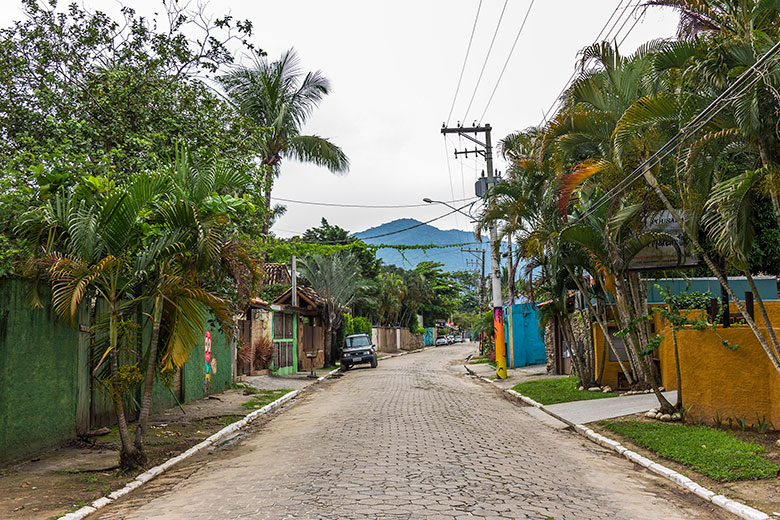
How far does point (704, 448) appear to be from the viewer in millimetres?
8977

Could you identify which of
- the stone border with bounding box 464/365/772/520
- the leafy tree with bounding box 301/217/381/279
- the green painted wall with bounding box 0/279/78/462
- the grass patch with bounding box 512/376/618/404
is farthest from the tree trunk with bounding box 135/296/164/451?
the leafy tree with bounding box 301/217/381/279

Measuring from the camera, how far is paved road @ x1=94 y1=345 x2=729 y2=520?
6.10 meters

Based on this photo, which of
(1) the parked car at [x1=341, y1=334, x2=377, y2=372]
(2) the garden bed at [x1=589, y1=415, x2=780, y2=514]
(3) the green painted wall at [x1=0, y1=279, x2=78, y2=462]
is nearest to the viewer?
(2) the garden bed at [x1=589, y1=415, x2=780, y2=514]

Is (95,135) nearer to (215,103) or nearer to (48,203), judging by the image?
(215,103)

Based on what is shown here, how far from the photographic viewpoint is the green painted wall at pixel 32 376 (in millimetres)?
8523

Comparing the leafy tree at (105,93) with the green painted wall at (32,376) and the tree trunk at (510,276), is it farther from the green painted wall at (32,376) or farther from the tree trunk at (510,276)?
the tree trunk at (510,276)

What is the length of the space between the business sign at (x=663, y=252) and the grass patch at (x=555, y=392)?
4.06 meters

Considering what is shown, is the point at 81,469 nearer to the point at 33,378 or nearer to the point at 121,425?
the point at 121,425

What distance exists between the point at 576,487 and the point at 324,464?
3.03 metres

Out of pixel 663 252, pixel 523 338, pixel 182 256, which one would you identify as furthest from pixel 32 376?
pixel 523 338

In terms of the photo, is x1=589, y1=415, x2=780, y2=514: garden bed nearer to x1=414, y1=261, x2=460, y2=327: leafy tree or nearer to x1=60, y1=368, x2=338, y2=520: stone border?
x1=60, y1=368, x2=338, y2=520: stone border

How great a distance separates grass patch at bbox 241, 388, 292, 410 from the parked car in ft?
37.4

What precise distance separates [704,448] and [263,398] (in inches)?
471

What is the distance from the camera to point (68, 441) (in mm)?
10102
